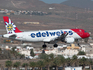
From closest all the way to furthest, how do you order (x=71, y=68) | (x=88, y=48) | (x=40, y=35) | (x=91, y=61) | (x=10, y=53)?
(x=40, y=35) < (x=71, y=68) < (x=91, y=61) < (x=10, y=53) < (x=88, y=48)

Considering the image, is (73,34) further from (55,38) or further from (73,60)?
(73,60)

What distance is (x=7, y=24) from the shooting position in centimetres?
7975

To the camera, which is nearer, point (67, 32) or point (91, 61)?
point (67, 32)

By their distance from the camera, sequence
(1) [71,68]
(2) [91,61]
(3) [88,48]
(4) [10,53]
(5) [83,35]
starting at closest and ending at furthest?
(5) [83,35]
(1) [71,68]
(2) [91,61]
(4) [10,53]
(3) [88,48]

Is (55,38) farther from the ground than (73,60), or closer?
farther from the ground

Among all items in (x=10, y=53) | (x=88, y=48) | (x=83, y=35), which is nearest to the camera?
(x=83, y=35)

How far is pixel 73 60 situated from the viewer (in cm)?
12281

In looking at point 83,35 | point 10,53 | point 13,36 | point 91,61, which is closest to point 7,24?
point 13,36

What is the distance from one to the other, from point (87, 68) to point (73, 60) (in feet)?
39.3

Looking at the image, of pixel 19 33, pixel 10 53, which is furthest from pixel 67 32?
pixel 10 53

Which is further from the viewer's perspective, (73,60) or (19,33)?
(73,60)

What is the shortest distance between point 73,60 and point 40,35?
159 ft

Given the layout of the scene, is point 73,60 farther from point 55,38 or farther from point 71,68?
point 55,38

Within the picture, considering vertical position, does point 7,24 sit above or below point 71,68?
above
